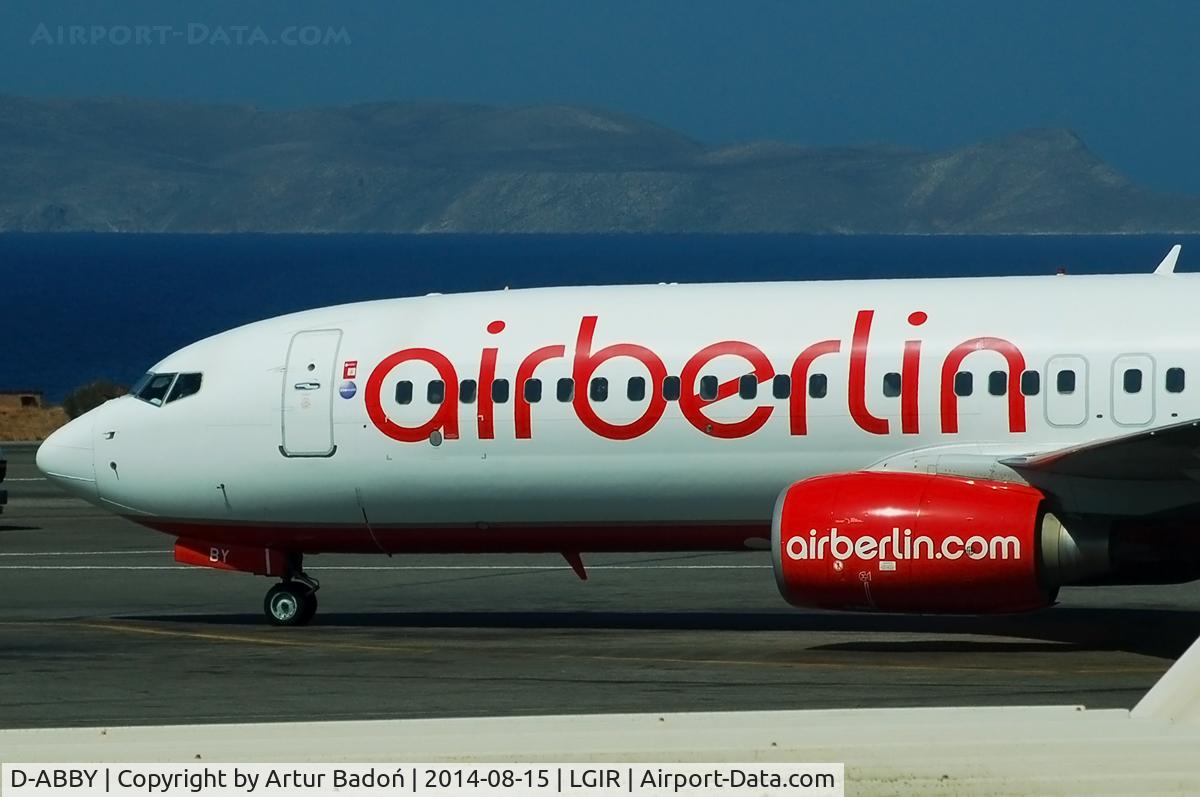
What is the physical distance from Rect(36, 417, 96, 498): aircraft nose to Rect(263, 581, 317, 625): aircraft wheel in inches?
97.6

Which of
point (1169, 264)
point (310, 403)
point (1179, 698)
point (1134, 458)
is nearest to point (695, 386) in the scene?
point (310, 403)

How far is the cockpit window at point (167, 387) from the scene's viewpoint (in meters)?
22.3

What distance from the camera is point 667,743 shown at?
753 centimetres

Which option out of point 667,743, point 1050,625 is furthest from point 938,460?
point 667,743

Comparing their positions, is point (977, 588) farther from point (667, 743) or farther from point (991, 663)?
point (667, 743)

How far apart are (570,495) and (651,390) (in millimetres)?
1474

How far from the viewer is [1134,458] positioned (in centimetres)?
1839

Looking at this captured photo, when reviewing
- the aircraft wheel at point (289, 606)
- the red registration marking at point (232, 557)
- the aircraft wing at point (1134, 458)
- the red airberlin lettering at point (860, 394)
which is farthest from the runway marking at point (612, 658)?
the red airberlin lettering at point (860, 394)

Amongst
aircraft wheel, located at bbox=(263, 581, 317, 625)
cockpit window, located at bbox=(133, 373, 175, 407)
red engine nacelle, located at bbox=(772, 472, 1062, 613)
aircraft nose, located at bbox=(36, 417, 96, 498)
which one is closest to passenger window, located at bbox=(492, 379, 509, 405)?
aircraft wheel, located at bbox=(263, 581, 317, 625)

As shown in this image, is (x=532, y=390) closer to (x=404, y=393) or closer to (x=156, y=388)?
(x=404, y=393)

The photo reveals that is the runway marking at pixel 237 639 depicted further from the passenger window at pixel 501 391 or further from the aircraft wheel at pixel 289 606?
the passenger window at pixel 501 391

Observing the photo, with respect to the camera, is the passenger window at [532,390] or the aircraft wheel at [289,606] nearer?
the passenger window at [532,390]

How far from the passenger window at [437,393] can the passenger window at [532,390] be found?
0.95m
